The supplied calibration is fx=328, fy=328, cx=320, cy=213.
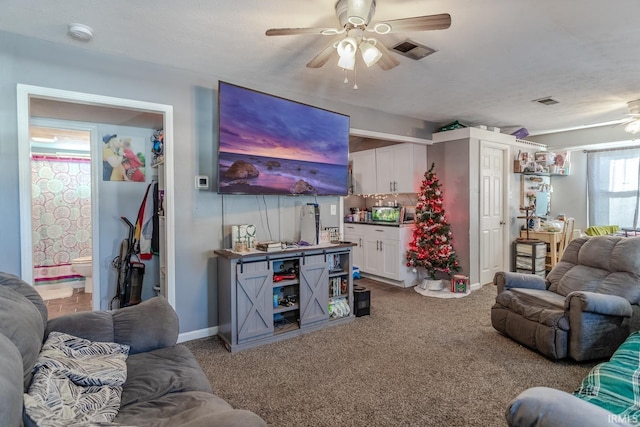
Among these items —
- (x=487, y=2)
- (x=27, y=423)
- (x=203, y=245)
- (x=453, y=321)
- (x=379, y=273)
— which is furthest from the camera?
(x=379, y=273)

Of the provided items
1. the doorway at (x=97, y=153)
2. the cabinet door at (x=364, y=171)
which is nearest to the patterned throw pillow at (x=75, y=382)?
the doorway at (x=97, y=153)

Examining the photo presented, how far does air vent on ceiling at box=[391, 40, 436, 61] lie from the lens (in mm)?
2557

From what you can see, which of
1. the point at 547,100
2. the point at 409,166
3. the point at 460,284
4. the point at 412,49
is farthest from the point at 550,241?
the point at 412,49

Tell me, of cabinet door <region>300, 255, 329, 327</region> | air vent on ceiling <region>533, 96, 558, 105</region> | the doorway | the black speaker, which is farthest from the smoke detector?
air vent on ceiling <region>533, 96, 558, 105</region>

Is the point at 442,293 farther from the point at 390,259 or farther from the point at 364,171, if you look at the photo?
the point at 364,171

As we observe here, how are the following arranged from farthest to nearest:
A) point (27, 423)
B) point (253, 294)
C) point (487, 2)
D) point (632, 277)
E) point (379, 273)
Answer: point (379, 273), point (253, 294), point (632, 277), point (487, 2), point (27, 423)

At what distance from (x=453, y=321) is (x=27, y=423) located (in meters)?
3.54

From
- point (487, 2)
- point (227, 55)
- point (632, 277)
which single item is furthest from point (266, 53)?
point (632, 277)

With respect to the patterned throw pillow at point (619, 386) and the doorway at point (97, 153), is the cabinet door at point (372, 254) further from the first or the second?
the patterned throw pillow at point (619, 386)

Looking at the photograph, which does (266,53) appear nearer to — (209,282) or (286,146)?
(286,146)

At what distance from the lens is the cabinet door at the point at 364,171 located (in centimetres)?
584

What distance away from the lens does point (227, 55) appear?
9.09 feet

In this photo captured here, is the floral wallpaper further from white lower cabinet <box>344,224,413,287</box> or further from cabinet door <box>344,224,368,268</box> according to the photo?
white lower cabinet <box>344,224,413,287</box>

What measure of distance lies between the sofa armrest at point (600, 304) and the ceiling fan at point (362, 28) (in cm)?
225
